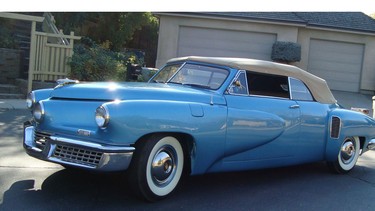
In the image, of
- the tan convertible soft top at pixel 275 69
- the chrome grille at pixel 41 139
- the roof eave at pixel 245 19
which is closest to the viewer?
the chrome grille at pixel 41 139

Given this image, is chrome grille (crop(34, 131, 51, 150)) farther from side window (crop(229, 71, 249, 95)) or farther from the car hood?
side window (crop(229, 71, 249, 95))

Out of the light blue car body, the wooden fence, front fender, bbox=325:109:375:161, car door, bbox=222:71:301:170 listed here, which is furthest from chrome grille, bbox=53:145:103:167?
the wooden fence

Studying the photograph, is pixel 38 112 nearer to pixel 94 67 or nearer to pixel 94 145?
pixel 94 145

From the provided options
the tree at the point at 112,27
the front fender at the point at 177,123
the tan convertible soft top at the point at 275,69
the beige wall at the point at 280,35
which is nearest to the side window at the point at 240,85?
the tan convertible soft top at the point at 275,69

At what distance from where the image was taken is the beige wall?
1734 cm

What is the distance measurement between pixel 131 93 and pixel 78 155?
0.78 m

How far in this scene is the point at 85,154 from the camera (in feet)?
12.4

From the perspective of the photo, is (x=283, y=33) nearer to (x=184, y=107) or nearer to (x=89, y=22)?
(x=89, y=22)

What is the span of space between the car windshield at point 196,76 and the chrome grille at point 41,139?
5.65ft

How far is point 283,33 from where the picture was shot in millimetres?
17422

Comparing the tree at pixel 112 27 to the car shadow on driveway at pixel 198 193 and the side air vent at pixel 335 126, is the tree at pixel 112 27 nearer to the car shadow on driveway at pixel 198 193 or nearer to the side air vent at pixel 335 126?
the side air vent at pixel 335 126

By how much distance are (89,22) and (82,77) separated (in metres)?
9.34

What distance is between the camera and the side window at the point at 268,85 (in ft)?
16.9
